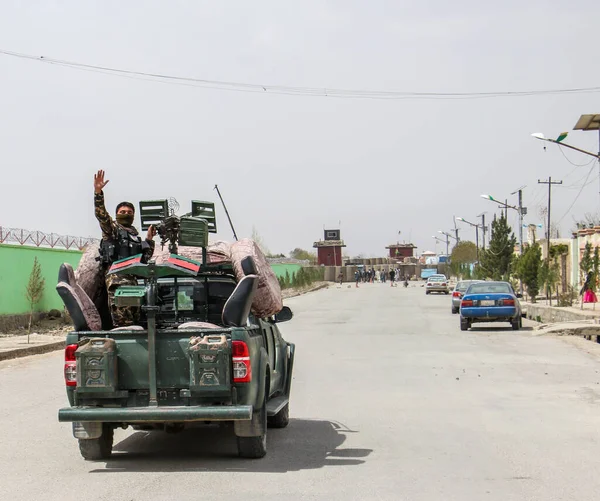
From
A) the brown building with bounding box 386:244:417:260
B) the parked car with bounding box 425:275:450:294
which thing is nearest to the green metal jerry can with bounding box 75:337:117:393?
the parked car with bounding box 425:275:450:294

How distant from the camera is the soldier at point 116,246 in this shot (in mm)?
9039

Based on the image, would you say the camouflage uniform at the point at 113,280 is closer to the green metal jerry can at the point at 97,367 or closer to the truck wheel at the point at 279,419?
the green metal jerry can at the point at 97,367

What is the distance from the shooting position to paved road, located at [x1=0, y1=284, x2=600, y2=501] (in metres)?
7.30

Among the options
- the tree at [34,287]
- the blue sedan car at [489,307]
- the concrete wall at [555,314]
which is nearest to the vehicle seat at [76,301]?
the tree at [34,287]

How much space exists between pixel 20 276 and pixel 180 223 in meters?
21.0

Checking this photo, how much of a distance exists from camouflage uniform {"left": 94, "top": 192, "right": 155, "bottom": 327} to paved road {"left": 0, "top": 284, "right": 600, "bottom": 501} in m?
1.33

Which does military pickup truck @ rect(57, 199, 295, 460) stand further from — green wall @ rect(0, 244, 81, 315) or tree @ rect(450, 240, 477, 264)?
tree @ rect(450, 240, 477, 264)

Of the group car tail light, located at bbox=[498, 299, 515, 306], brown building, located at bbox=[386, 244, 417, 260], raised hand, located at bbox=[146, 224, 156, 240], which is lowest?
car tail light, located at bbox=[498, 299, 515, 306]

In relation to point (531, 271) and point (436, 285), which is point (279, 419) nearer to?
point (531, 271)

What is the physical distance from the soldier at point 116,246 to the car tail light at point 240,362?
156 centimetres

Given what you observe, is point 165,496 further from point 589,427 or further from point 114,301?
point 589,427

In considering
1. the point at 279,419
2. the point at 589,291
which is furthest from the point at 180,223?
the point at 589,291

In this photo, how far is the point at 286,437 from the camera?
984cm

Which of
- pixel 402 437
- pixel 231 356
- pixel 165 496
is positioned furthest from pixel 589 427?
pixel 165 496
